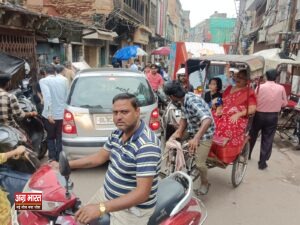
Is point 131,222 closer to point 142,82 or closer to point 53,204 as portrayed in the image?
point 53,204

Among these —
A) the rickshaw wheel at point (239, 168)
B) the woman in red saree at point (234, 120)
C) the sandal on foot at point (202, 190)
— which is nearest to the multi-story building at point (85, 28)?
the woman in red saree at point (234, 120)

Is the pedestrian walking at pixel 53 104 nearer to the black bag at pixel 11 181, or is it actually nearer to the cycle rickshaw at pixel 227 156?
the cycle rickshaw at pixel 227 156

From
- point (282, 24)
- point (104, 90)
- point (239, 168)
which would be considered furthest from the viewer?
point (282, 24)

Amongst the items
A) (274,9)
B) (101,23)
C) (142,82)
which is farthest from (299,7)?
(142,82)

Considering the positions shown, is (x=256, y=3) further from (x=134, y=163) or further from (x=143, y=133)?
(x=134, y=163)

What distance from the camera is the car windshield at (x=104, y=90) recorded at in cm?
568

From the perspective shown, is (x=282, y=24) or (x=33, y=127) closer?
(x=33, y=127)

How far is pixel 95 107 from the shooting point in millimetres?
5609

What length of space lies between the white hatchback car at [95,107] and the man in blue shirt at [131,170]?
319cm

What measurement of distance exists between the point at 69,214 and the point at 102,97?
12.0ft

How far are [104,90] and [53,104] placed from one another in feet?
3.12

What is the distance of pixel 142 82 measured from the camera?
6.02 metres

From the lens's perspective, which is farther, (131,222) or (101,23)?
(101,23)

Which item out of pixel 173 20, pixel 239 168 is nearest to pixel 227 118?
pixel 239 168
